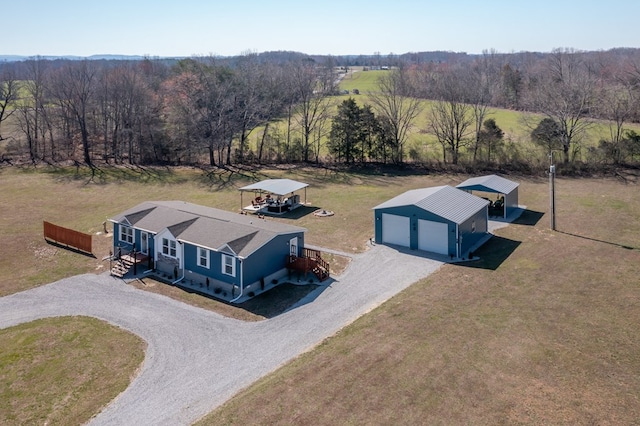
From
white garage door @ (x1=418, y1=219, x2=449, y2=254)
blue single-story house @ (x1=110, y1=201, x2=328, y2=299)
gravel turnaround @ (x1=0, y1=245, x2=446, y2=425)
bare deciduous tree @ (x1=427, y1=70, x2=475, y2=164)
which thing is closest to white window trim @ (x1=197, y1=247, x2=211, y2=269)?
blue single-story house @ (x1=110, y1=201, x2=328, y2=299)

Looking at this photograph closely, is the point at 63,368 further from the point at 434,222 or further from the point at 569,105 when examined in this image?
the point at 569,105

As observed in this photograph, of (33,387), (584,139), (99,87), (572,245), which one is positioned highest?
(99,87)

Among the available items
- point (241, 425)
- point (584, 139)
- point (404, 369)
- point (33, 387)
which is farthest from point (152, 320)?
point (584, 139)

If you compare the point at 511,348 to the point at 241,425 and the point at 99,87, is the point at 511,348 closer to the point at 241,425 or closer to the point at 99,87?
the point at 241,425

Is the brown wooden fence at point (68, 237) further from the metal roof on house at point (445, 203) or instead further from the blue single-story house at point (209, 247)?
the metal roof on house at point (445, 203)

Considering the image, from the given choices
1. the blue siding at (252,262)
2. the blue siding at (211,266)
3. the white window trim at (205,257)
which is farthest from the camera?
the white window trim at (205,257)

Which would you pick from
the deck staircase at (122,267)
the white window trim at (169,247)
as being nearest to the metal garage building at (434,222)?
the white window trim at (169,247)

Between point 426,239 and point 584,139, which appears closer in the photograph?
point 426,239
